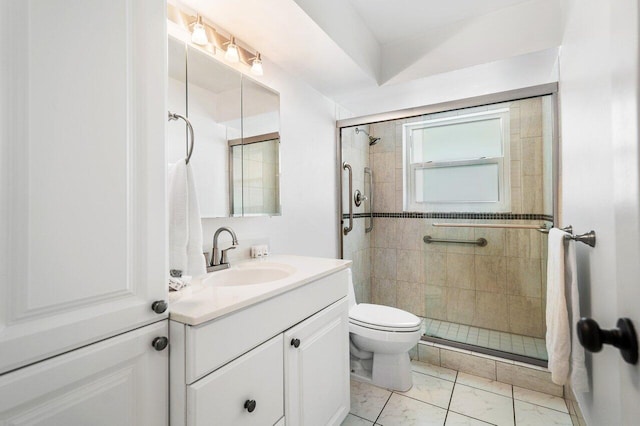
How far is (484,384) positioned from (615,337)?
5.99ft

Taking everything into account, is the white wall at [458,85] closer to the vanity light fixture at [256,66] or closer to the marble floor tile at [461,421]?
the vanity light fixture at [256,66]

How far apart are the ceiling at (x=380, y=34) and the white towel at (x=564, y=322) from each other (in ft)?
4.09

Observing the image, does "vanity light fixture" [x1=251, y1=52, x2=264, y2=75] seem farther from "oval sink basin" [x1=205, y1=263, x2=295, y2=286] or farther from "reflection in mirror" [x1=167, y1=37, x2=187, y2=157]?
"oval sink basin" [x1=205, y1=263, x2=295, y2=286]

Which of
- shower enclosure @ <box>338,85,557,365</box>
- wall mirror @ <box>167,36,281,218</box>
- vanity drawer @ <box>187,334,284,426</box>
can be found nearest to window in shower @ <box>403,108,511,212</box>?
shower enclosure @ <box>338,85,557,365</box>

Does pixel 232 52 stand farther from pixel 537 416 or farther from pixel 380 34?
pixel 537 416

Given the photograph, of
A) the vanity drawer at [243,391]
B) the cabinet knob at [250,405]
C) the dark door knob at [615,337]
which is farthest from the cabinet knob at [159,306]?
the dark door knob at [615,337]

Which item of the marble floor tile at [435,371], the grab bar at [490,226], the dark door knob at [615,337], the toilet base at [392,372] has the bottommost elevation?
the marble floor tile at [435,371]

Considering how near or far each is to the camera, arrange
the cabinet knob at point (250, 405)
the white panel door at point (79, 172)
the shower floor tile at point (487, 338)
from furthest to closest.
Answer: the shower floor tile at point (487, 338) → the cabinet knob at point (250, 405) → the white panel door at point (79, 172)

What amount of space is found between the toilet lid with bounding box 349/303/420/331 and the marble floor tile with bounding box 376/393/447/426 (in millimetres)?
427

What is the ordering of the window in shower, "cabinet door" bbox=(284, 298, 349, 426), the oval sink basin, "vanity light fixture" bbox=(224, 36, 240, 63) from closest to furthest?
1. "cabinet door" bbox=(284, 298, 349, 426)
2. the oval sink basin
3. "vanity light fixture" bbox=(224, 36, 240, 63)
4. the window in shower

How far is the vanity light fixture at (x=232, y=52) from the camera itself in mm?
1513

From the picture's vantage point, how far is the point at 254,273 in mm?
1484

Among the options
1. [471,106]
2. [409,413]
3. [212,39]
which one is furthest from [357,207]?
[212,39]

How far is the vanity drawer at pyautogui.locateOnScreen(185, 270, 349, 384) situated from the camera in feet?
2.65
